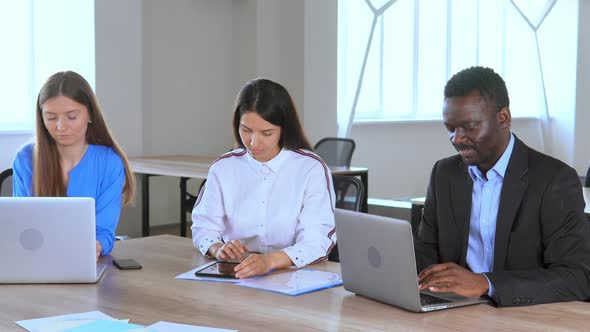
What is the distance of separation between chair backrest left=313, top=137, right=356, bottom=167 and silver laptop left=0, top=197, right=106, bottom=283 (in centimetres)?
383

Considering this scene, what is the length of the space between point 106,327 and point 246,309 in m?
0.37

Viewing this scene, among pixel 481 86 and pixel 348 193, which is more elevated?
pixel 481 86

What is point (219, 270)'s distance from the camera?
2.46m

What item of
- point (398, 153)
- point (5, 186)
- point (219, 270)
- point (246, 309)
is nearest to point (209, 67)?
point (398, 153)

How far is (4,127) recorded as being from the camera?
643 cm

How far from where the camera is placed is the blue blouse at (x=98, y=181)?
279 cm

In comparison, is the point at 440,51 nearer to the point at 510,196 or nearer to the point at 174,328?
the point at 510,196

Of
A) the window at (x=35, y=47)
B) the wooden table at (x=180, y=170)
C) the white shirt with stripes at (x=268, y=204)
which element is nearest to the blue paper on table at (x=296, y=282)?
the white shirt with stripes at (x=268, y=204)

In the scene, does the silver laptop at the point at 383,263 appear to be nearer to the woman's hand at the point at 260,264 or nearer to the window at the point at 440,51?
the woman's hand at the point at 260,264

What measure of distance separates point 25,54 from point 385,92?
436 cm

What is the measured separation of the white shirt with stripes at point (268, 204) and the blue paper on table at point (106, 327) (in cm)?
85

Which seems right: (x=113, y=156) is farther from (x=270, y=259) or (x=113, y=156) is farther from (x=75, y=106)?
(x=270, y=259)

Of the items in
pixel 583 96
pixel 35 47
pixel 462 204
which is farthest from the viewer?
pixel 583 96

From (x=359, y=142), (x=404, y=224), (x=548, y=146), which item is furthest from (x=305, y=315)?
(x=548, y=146)
